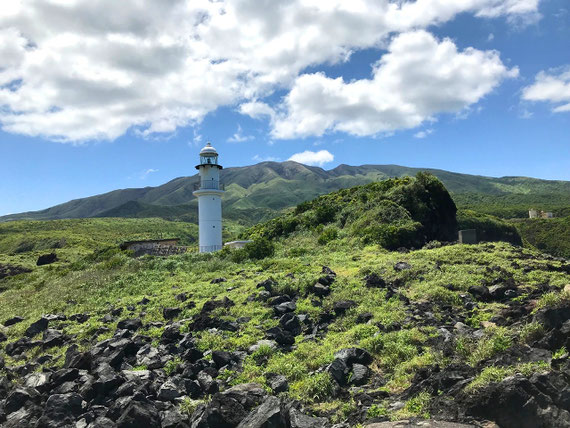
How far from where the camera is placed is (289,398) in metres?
8.96

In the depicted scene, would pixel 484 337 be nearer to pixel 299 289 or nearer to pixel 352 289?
pixel 352 289

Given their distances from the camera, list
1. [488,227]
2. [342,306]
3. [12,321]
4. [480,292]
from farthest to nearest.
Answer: [488,227] → [12,321] → [342,306] → [480,292]

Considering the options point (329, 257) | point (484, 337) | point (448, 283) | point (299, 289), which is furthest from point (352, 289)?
point (329, 257)

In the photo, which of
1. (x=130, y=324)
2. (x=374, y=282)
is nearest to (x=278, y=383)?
(x=374, y=282)

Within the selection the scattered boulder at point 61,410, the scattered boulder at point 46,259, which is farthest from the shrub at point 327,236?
the scattered boulder at point 46,259

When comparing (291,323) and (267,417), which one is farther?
(291,323)

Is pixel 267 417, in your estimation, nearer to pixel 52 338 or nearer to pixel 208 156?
pixel 52 338

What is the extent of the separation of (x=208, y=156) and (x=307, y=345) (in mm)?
33948

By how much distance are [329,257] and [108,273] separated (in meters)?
15.3

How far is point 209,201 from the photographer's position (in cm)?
4181

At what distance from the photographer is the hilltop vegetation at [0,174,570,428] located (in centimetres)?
783

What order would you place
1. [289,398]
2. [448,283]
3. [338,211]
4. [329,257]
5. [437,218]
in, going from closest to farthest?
[289,398], [448,283], [329,257], [437,218], [338,211]

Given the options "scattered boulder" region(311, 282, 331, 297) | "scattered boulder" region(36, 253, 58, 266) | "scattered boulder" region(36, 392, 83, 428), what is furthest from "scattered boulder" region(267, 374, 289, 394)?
"scattered boulder" region(36, 253, 58, 266)

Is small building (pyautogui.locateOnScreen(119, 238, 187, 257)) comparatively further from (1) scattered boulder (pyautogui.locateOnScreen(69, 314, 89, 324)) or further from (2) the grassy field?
(1) scattered boulder (pyautogui.locateOnScreen(69, 314, 89, 324))
